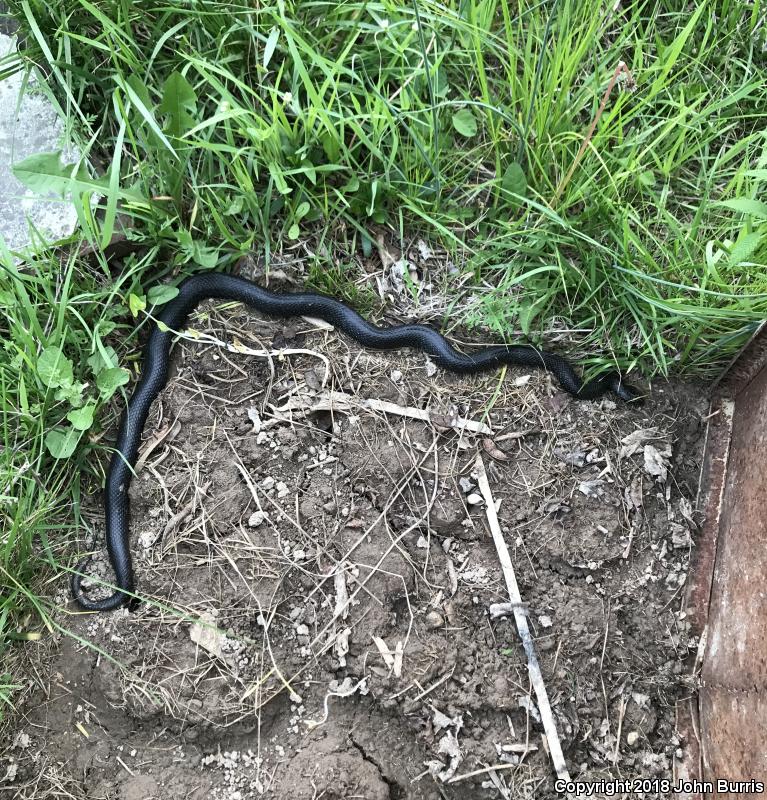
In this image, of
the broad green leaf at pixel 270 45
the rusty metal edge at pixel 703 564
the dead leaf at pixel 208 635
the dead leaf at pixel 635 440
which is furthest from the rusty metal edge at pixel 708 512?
the broad green leaf at pixel 270 45

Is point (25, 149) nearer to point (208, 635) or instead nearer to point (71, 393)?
point (71, 393)

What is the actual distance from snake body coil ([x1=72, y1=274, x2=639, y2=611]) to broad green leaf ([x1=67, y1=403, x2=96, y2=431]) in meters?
0.17

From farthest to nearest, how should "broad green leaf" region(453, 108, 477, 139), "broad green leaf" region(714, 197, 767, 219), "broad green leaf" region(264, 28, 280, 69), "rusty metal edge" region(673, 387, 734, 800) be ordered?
"broad green leaf" region(453, 108, 477, 139), "broad green leaf" region(264, 28, 280, 69), "rusty metal edge" region(673, 387, 734, 800), "broad green leaf" region(714, 197, 767, 219)

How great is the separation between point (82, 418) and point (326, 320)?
1.22 meters

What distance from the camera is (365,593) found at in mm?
2842

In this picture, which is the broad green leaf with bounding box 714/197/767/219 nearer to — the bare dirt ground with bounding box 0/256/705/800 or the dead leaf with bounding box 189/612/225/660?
the bare dirt ground with bounding box 0/256/705/800

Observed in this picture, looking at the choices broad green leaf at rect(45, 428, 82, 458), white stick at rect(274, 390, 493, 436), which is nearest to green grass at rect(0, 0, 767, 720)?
broad green leaf at rect(45, 428, 82, 458)

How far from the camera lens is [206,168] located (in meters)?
3.13

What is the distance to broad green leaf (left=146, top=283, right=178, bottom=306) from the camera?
124 inches

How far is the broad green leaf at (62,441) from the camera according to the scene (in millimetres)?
2971

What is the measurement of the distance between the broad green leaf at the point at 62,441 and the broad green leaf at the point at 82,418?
6 cm

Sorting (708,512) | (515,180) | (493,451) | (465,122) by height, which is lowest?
(708,512)

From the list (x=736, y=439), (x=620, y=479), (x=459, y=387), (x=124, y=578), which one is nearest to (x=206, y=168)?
(x=459, y=387)
